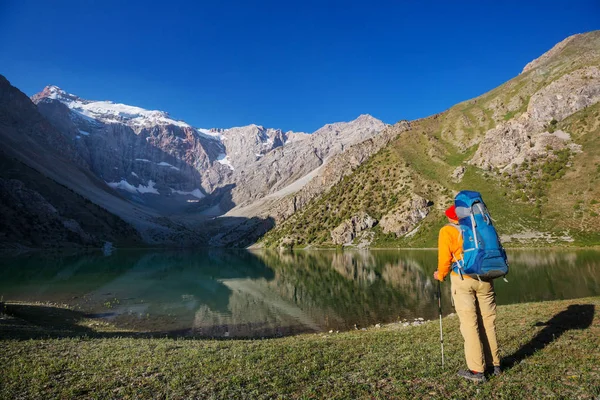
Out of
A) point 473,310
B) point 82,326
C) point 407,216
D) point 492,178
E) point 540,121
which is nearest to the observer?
point 473,310

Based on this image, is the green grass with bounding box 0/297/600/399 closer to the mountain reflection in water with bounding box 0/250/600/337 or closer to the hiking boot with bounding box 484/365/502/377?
the hiking boot with bounding box 484/365/502/377

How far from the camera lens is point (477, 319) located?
969cm

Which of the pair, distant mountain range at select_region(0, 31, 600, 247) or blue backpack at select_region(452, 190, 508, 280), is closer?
blue backpack at select_region(452, 190, 508, 280)

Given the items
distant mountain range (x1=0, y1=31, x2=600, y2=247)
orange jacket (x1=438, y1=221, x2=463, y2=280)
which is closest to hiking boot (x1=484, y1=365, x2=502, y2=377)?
orange jacket (x1=438, y1=221, x2=463, y2=280)

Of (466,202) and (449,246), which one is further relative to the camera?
(449,246)

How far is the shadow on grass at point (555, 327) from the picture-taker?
35.9ft

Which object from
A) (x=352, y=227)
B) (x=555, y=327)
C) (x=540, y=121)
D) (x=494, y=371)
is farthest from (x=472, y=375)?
(x=540, y=121)

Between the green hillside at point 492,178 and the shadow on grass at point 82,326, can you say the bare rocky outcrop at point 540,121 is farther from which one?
the shadow on grass at point 82,326

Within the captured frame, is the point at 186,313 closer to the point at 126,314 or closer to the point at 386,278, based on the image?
the point at 126,314

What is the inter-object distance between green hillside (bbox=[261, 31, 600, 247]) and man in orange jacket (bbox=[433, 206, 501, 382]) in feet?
318

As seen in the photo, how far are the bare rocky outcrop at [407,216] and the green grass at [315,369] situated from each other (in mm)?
120917

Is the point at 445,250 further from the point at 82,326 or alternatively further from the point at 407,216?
the point at 407,216

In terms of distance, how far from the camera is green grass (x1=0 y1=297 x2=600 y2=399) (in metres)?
8.84

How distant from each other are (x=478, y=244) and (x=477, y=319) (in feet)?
7.47
